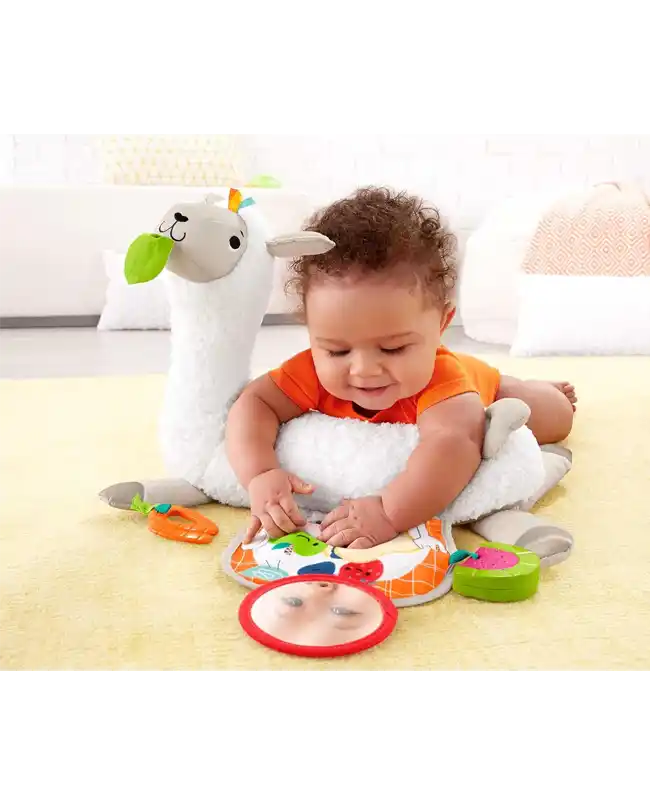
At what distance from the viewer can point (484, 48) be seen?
297 centimetres

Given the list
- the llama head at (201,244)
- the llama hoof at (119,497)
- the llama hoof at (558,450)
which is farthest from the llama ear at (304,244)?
the llama hoof at (558,450)

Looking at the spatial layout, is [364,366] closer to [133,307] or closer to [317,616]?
[317,616]

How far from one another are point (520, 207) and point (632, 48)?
2.46ft

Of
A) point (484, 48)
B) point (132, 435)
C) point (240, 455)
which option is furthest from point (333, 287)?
point (484, 48)

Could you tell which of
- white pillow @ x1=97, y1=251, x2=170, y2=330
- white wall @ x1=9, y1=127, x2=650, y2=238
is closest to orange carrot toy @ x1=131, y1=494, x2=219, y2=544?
white pillow @ x1=97, y1=251, x2=170, y2=330

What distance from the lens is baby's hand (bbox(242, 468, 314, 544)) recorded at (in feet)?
2.87

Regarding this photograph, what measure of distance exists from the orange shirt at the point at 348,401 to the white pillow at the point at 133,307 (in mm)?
1741

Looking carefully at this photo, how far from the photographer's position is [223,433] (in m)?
1.02

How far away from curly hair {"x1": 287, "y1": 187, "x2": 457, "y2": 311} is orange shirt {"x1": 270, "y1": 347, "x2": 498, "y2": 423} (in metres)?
0.08

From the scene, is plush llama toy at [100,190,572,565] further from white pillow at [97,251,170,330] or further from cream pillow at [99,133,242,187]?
cream pillow at [99,133,242,187]

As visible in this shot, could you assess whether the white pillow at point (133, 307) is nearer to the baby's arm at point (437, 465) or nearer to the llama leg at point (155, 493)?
the llama leg at point (155, 493)

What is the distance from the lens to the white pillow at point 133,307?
2.69 metres

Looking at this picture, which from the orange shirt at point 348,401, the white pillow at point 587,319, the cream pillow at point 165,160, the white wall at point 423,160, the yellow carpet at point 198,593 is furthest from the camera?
the white wall at point 423,160

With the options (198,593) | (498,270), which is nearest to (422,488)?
(198,593)
